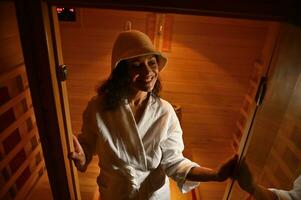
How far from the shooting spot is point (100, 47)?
2.11 m

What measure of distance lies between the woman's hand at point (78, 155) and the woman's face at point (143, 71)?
1.22 feet

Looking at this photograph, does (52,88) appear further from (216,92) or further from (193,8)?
(216,92)

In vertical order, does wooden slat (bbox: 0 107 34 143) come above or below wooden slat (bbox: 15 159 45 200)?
above

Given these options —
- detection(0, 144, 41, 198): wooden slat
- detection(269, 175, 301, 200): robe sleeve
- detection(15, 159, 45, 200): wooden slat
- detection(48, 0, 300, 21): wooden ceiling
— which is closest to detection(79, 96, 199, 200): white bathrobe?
detection(269, 175, 301, 200): robe sleeve

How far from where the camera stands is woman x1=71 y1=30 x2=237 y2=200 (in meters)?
1.01

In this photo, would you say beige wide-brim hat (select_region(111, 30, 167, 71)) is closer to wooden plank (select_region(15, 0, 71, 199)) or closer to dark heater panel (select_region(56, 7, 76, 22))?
wooden plank (select_region(15, 0, 71, 199))

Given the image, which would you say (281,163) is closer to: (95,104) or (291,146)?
(291,146)

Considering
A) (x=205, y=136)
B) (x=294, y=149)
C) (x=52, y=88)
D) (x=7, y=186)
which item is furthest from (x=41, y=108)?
(x=205, y=136)

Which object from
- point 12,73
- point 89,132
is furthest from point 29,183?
point 89,132

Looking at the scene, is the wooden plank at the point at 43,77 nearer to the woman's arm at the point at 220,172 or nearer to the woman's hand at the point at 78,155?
the woman's hand at the point at 78,155

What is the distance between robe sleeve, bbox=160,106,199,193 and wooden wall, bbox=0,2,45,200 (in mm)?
1031

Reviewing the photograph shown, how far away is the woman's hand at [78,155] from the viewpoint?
103 centimetres

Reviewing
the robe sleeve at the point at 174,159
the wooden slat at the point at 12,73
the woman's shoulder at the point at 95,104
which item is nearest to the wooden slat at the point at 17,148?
the wooden slat at the point at 12,73

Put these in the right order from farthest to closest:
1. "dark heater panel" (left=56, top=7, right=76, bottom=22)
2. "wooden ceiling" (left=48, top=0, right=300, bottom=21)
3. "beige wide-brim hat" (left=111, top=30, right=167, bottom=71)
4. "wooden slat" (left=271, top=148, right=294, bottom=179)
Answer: "dark heater panel" (left=56, top=7, right=76, bottom=22) → "beige wide-brim hat" (left=111, top=30, right=167, bottom=71) → "wooden slat" (left=271, top=148, right=294, bottom=179) → "wooden ceiling" (left=48, top=0, right=300, bottom=21)
